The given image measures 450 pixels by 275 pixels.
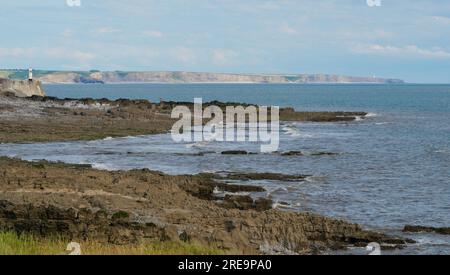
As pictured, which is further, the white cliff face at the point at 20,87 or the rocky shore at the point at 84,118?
the white cliff face at the point at 20,87

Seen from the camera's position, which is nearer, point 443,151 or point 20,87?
point 443,151

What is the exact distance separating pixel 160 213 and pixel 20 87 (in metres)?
75.1

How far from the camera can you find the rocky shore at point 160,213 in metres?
16.0

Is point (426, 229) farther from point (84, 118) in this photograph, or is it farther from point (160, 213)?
point (84, 118)

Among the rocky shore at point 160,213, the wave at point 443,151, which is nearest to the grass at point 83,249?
the rocky shore at point 160,213

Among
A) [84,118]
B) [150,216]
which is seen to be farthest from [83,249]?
[84,118]

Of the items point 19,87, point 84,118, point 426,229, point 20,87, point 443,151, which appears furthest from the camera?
point 20,87

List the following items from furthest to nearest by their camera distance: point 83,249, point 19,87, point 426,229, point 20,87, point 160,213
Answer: point 20,87 → point 19,87 → point 426,229 → point 160,213 → point 83,249

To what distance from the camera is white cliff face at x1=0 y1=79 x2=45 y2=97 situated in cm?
8606

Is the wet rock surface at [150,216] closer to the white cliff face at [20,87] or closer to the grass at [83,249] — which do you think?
the grass at [83,249]

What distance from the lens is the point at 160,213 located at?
1903 centimetres

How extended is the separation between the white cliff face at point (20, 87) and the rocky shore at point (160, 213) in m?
59.6

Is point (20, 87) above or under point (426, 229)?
above

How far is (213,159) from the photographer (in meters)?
38.0
